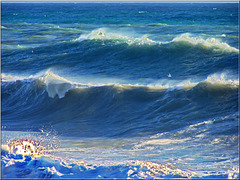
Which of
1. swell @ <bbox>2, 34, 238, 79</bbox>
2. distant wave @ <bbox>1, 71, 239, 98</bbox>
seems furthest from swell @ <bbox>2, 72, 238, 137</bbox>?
swell @ <bbox>2, 34, 238, 79</bbox>

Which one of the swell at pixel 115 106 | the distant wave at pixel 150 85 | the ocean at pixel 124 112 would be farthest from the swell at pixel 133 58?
the swell at pixel 115 106

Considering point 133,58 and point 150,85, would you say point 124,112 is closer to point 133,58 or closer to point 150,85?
point 150,85

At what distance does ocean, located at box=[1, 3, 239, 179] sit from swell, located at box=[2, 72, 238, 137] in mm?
24

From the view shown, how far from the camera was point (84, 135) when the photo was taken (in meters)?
6.93

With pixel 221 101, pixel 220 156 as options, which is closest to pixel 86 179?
pixel 220 156

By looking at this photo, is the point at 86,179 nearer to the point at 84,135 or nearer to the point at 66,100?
the point at 84,135

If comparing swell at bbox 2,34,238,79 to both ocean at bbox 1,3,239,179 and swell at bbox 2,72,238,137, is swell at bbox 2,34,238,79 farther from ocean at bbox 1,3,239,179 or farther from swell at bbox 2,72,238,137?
swell at bbox 2,72,238,137

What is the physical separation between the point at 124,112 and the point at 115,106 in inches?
19.1

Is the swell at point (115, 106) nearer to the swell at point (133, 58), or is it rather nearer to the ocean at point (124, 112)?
the ocean at point (124, 112)

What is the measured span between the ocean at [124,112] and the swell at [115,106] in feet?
0.08

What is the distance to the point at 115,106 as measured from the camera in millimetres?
8555

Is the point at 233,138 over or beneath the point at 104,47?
beneath

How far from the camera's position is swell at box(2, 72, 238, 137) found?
7.21 metres

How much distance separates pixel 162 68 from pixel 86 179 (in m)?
8.74
